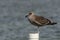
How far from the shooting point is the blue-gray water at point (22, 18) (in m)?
11.2

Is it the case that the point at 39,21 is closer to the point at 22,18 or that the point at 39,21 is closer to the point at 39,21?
the point at 39,21

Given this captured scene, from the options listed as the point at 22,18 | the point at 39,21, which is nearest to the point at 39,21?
the point at 39,21

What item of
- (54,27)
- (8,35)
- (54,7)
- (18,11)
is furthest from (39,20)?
(54,7)

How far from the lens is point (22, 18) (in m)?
13.6

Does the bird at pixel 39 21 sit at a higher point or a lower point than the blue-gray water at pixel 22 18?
lower

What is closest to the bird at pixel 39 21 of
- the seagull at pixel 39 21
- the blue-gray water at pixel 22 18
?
the seagull at pixel 39 21

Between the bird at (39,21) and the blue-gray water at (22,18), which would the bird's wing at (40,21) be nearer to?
the bird at (39,21)

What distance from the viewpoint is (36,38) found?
6.77 meters

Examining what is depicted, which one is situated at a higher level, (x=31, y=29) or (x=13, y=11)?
(x=13, y=11)

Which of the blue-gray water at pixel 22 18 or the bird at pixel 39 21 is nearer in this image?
the bird at pixel 39 21

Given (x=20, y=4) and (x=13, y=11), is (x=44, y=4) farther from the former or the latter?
(x=13, y=11)

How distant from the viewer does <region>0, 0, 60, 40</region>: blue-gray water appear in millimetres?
11196

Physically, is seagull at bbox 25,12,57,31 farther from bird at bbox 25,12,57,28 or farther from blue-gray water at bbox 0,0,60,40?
blue-gray water at bbox 0,0,60,40

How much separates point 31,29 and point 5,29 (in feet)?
2.70
